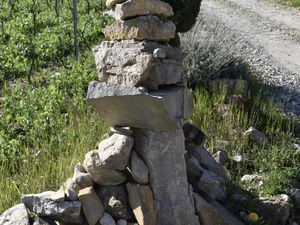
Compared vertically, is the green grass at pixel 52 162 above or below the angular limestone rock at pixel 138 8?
below

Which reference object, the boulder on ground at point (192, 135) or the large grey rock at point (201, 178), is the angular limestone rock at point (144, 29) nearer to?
the boulder on ground at point (192, 135)

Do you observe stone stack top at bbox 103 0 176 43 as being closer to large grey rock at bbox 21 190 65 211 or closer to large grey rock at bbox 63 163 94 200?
large grey rock at bbox 63 163 94 200

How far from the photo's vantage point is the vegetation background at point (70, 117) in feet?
17.1

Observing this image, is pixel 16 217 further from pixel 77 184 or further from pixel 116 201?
pixel 116 201

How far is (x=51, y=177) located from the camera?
4.94 metres

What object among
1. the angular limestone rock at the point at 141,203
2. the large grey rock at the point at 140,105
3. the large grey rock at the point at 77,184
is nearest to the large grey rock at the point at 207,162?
the large grey rock at the point at 140,105

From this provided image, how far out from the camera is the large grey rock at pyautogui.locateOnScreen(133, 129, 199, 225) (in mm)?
4188

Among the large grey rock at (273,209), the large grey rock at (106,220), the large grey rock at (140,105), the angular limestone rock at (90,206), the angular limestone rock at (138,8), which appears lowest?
the large grey rock at (273,209)

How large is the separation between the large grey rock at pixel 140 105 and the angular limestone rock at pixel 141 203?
454mm

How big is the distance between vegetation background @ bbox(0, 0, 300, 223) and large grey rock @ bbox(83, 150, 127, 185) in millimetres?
734

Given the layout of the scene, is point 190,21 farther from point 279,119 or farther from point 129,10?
point 129,10

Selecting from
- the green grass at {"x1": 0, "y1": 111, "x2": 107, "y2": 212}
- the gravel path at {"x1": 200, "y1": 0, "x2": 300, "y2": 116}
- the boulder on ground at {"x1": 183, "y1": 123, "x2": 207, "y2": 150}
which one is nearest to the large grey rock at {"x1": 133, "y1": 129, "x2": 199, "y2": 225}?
the boulder on ground at {"x1": 183, "y1": 123, "x2": 207, "y2": 150}

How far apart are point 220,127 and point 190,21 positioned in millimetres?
2121

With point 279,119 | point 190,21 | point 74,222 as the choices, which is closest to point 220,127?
point 279,119
